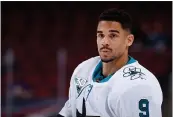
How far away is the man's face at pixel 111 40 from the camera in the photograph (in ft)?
7.03

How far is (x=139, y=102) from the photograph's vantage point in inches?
78.2

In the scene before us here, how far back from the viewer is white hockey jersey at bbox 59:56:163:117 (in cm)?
199

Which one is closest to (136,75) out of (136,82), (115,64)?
(136,82)

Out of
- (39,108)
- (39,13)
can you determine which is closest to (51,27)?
(39,13)

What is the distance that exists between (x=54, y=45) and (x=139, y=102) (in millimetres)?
5470

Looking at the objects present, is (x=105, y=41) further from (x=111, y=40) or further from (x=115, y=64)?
(x=115, y=64)

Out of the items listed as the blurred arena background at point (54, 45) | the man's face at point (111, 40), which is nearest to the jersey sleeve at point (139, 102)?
the man's face at point (111, 40)

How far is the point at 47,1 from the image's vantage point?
8.20 m

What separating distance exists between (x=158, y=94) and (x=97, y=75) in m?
0.39

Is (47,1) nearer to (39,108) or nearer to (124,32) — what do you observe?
(39,108)

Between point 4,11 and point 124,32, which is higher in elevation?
point 4,11

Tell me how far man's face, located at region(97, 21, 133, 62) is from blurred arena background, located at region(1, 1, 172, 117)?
10.3 ft

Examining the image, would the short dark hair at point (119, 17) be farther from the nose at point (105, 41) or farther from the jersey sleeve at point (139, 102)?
the jersey sleeve at point (139, 102)

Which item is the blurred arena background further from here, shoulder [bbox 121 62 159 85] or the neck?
shoulder [bbox 121 62 159 85]
